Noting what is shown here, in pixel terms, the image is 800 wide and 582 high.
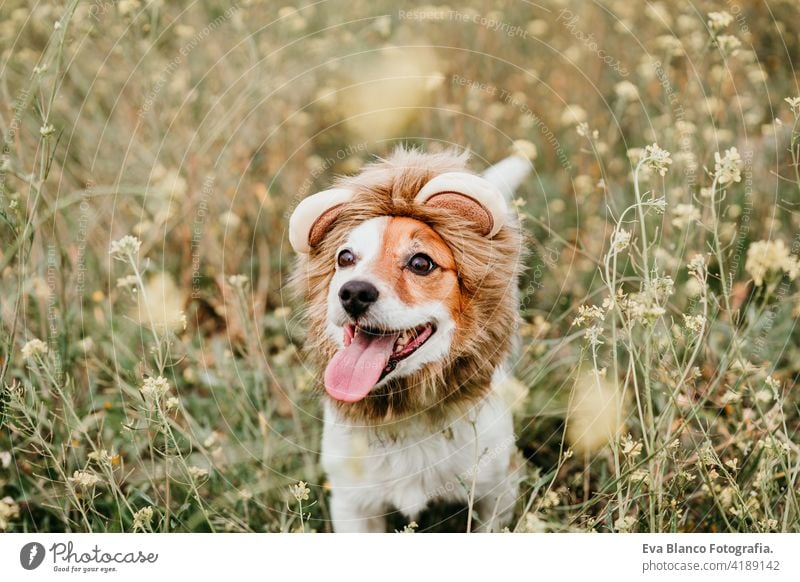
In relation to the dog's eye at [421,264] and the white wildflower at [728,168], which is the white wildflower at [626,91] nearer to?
the white wildflower at [728,168]

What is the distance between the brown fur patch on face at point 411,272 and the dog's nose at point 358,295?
0.06 metres

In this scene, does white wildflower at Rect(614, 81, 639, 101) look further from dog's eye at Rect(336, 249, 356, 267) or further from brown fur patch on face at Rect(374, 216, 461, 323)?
dog's eye at Rect(336, 249, 356, 267)

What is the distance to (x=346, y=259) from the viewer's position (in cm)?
154

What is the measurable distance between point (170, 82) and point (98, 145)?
295mm

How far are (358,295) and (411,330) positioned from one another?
18 cm

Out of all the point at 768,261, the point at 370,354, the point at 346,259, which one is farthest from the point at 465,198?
the point at 768,261

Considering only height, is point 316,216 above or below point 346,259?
above

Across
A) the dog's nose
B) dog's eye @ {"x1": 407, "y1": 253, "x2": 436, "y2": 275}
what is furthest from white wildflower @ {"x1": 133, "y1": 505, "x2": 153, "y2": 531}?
dog's eye @ {"x1": 407, "y1": 253, "x2": 436, "y2": 275}

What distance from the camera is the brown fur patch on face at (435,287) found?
1550mm

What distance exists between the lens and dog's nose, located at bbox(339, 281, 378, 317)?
1.40 metres

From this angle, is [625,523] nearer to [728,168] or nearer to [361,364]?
[361,364]

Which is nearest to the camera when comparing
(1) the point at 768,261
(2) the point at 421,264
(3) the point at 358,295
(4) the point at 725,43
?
(3) the point at 358,295

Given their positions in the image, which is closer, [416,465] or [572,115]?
[416,465]
